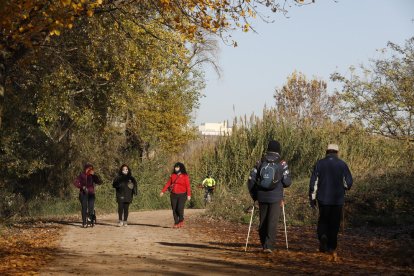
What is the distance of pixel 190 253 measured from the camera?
12969 mm

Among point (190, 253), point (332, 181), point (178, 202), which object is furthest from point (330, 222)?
point (178, 202)

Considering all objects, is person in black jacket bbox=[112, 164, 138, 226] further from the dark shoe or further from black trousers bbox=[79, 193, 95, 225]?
the dark shoe

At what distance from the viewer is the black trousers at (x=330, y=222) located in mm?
12523

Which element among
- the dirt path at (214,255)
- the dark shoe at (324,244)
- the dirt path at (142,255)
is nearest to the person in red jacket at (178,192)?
the dirt path at (214,255)

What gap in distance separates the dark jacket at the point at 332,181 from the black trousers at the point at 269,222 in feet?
2.36

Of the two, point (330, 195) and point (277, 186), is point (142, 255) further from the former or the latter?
point (330, 195)

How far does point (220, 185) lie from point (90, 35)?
52.4 ft

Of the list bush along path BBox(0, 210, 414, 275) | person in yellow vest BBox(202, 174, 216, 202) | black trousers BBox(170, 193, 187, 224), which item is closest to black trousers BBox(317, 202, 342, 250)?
bush along path BBox(0, 210, 414, 275)

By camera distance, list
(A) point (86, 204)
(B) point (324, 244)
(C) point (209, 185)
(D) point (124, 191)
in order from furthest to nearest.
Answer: (C) point (209, 185) < (D) point (124, 191) < (A) point (86, 204) < (B) point (324, 244)

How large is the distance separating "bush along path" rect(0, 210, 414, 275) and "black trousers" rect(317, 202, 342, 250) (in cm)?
32

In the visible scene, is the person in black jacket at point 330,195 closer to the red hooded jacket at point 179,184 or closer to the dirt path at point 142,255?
the dirt path at point 142,255

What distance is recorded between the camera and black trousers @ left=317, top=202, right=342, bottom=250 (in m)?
12.5

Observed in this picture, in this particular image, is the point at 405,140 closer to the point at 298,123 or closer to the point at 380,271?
the point at 298,123

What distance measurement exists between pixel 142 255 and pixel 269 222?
7.65 feet
